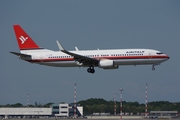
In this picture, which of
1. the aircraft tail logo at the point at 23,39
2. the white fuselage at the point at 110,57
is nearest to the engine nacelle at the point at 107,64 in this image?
the white fuselage at the point at 110,57

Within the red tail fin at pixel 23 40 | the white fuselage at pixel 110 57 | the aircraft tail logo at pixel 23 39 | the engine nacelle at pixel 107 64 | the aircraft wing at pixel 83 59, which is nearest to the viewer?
the aircraft wing at pixel 83 59

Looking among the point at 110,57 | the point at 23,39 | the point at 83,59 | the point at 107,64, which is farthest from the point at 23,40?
the point at 107,64

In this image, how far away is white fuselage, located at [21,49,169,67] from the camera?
293 ft

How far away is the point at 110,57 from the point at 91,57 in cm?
368

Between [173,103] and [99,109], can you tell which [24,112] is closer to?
[99,109]

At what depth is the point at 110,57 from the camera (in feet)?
297

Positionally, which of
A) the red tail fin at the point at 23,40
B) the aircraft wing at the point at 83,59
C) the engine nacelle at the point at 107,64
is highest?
the red tail fin at the point at 23,40

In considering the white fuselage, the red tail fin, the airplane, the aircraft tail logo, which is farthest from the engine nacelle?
the aircraft tail logo

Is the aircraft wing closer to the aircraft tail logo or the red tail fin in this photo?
the red tail fin

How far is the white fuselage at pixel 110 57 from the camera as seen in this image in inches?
3521

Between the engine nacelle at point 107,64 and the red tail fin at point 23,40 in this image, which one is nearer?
the engine nacelle at point 107,64

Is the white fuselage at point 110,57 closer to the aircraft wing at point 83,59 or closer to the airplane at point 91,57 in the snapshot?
the airplane at point 91,57

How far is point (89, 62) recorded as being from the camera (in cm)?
9238

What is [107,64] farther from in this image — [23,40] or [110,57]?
[23,40]
